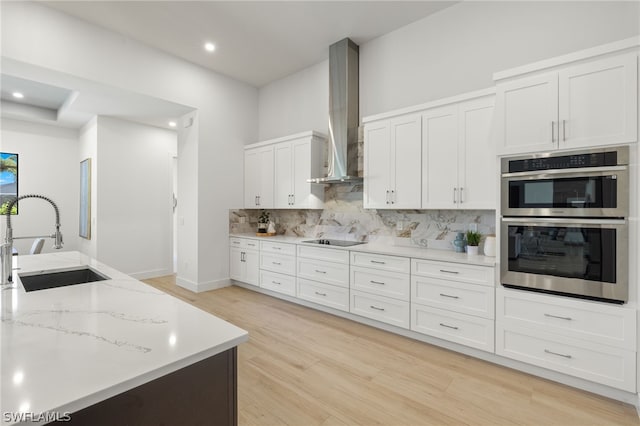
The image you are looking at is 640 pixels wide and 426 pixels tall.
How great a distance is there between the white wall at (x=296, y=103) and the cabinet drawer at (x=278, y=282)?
2.22 metres

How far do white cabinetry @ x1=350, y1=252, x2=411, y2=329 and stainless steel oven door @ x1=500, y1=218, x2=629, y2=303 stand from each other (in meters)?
0.89

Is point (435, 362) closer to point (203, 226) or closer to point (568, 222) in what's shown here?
point (568, 222)

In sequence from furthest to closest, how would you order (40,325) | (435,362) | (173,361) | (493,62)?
(493,62)
(435,362)
(40,325)
(173,361)

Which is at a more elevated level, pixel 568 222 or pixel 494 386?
pixel 568 222

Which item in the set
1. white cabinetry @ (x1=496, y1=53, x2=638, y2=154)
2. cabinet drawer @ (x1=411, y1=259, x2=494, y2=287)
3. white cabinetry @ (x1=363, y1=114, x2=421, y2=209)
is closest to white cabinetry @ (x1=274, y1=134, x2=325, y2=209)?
white cabinetry @ (x1=363, y1=114, x2=421, y2=209)

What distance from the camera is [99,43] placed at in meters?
3.54

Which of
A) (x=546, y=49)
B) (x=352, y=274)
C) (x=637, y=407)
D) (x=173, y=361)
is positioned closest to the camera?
(x=173, y=361)

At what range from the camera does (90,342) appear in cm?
96

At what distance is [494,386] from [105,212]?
5923mm

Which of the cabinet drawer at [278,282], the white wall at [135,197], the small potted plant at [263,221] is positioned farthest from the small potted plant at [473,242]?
the white wall at [135,197]

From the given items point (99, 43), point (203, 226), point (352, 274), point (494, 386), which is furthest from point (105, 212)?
point (494, 386)

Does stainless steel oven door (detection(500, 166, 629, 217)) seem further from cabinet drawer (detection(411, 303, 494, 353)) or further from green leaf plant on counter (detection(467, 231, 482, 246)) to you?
cabinet drawer (detection(411, 303, 494, 353))

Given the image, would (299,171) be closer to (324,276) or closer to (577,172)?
(324,276)

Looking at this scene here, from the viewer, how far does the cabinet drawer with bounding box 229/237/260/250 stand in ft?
15.0
